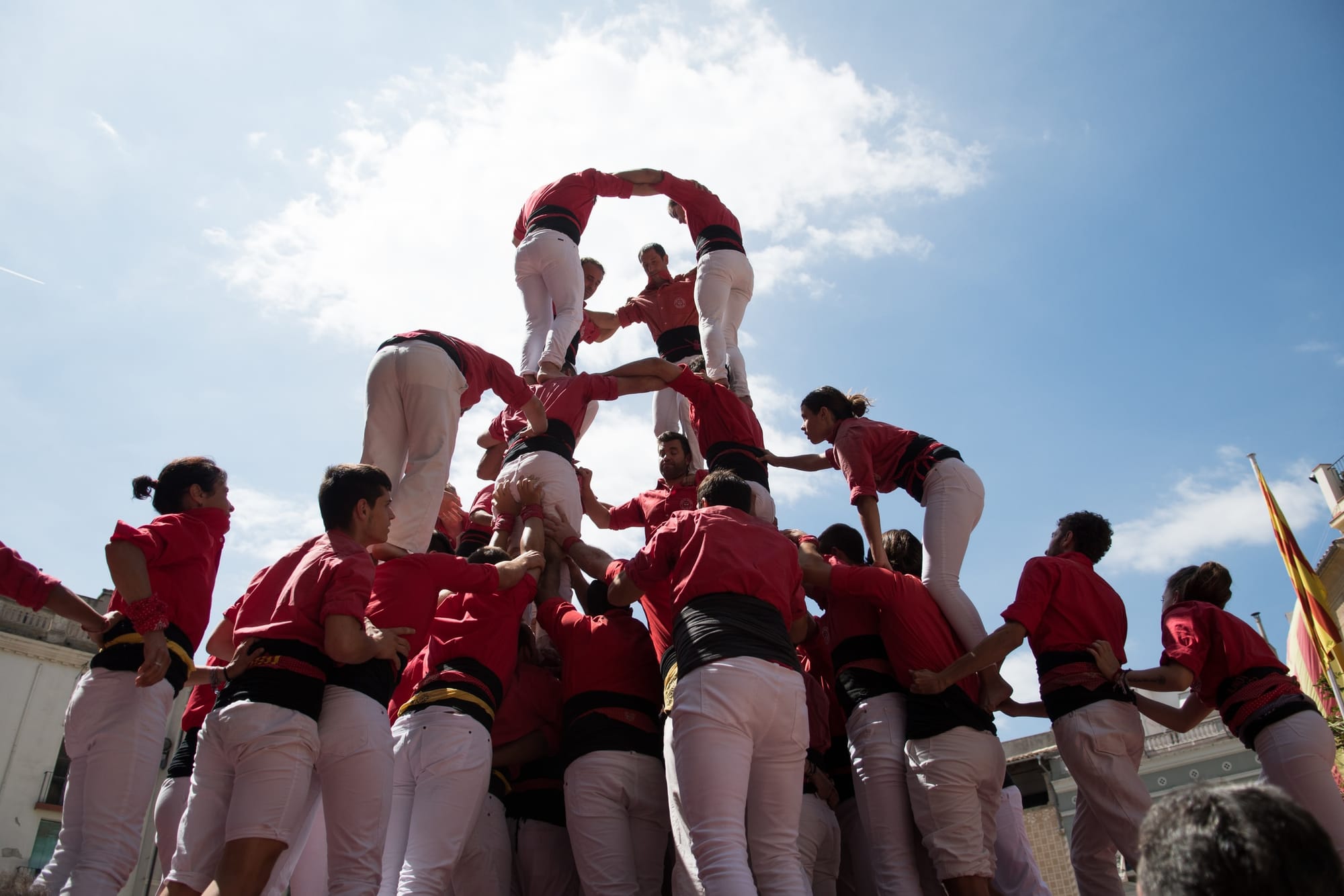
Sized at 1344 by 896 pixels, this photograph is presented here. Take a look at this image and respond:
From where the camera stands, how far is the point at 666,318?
11172mm

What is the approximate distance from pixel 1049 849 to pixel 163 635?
22.2 meters

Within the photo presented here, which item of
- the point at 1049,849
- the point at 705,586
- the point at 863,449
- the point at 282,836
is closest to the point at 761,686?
the point at 705,586

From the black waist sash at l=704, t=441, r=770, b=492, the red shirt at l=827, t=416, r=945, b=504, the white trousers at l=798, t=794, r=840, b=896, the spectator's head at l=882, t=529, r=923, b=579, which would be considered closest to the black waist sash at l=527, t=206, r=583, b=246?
the black waist sash at l=704, t=441, r=770, b=492

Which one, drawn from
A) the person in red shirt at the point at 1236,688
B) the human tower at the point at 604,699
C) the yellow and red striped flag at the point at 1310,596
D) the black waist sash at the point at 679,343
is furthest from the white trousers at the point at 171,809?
the yellow and red striped flag at the point at 1310,596

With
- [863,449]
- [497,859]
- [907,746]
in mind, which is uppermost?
[863,449]

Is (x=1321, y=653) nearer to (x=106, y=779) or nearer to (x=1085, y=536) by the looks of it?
(x=1085, y=536)

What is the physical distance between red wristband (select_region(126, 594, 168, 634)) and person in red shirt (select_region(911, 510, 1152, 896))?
3.94 meters

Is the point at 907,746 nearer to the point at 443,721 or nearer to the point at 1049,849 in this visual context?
the point at 443,721

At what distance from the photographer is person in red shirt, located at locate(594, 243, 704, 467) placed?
35.2 feet

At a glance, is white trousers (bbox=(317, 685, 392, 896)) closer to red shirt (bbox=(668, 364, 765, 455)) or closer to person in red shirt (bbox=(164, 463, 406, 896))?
person in red shirt (bbox=(164, 463, 406, 896))

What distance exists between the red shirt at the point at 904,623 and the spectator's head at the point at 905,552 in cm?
85

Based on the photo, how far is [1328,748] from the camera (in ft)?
16.7

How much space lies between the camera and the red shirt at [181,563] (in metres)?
4.95

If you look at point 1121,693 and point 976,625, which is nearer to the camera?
point 1121,693
